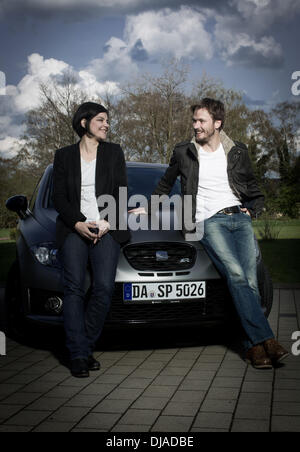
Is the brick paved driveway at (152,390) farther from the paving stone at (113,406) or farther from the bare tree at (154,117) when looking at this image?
the bare tree at (154,117)

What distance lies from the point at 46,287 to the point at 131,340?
3.81 feet

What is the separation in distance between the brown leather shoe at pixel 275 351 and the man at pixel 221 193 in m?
0.19

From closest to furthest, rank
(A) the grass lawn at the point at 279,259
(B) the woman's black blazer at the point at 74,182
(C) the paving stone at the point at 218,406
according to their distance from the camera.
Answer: (C) the paving stone at the point at 218,406
(B) the woman's black blazer at the point at 74,182
(A) the grass lawn at the point at 279,259

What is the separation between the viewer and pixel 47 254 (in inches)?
193

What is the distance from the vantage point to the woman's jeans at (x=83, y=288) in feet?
14.5

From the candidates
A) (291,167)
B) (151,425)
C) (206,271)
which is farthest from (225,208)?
(291,167)

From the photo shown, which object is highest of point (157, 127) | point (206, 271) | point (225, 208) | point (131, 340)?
point (157, 127)

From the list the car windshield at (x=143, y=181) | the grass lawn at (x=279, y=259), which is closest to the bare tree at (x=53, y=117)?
the grass lawn at (x=279, y=259)

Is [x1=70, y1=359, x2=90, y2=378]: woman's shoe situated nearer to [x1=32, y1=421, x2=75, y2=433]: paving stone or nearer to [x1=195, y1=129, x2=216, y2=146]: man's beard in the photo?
[x1=32, y1=421, x2=75, y2=433]: paving stone

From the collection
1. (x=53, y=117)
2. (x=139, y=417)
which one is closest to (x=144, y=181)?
(x=139, y=417)

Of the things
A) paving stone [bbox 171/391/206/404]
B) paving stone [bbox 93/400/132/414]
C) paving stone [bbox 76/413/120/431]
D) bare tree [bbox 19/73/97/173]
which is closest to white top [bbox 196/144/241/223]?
paving stone [bbox 171/391/206/404]

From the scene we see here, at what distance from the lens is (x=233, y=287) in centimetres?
470

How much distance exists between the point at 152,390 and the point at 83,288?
3.07 ft
